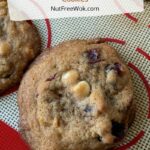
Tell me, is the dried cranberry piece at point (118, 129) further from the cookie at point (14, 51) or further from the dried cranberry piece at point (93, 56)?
the cookie at point (14, 51)

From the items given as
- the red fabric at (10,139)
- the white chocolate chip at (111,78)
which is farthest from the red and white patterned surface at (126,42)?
the white chocolate chip at (111,78)

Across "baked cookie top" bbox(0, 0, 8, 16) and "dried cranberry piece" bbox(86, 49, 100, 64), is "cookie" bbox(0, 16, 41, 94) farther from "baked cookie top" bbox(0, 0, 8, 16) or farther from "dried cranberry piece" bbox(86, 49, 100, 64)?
"dried cranberry piece" bbox(86, 49, 100, 64)

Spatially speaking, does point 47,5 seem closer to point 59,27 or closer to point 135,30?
point 59,27

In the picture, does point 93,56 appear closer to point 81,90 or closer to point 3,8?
point 81,90

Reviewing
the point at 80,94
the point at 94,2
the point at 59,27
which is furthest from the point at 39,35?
the point at 80,94

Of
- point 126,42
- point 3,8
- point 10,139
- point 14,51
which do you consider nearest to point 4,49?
point 14,51

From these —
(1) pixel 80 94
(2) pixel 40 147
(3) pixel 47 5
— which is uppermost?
(3) pixel 47 5

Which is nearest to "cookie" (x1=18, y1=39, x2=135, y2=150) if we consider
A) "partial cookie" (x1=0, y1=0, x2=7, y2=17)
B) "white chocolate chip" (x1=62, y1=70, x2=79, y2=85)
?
"white chocolate chip" (x1=62, y1=70, x2=79, y2=85)

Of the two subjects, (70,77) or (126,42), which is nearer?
(70,77)
